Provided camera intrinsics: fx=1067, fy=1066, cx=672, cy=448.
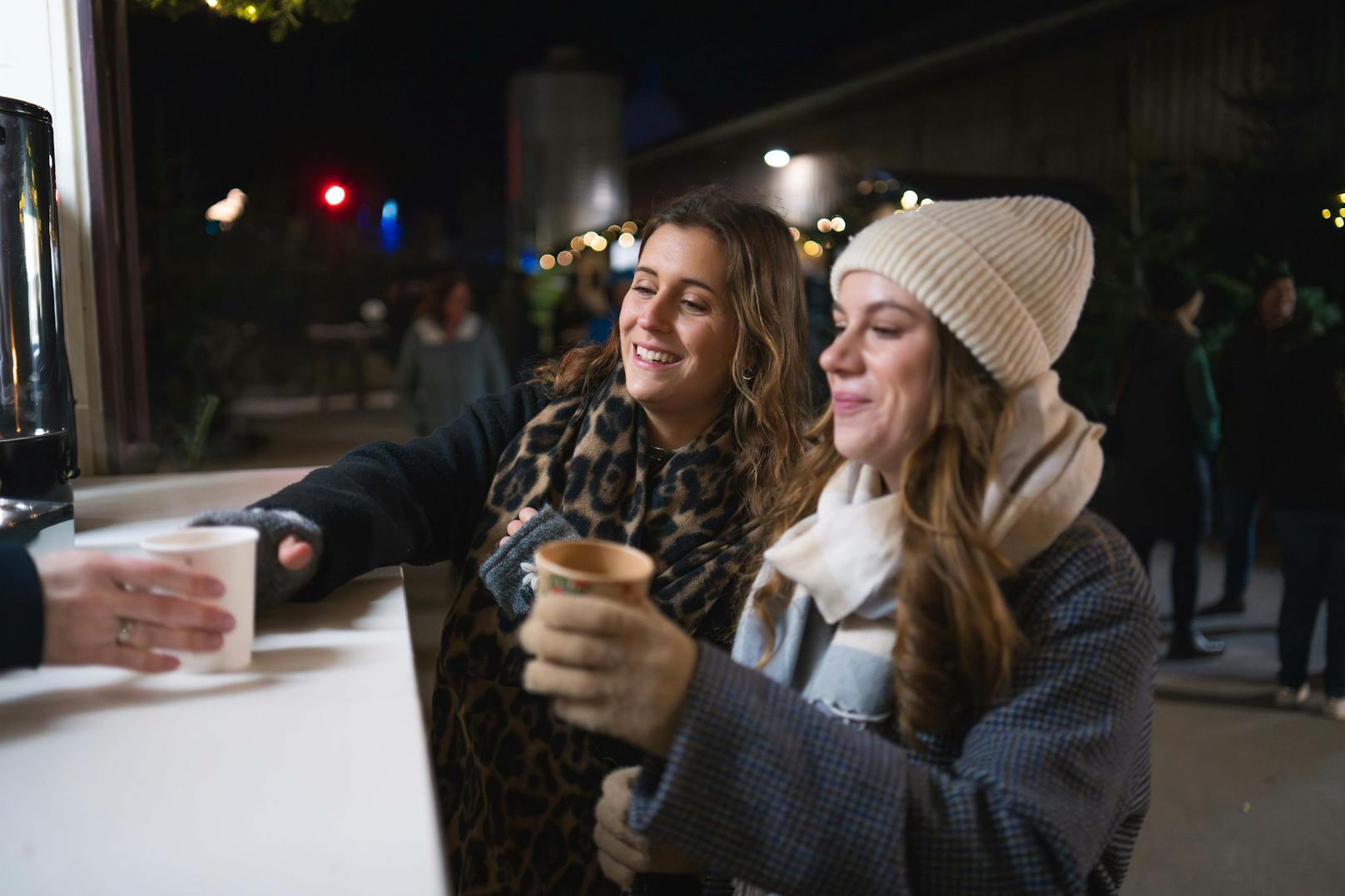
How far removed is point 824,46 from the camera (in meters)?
9.08

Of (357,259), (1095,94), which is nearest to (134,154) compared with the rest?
(1095,94)

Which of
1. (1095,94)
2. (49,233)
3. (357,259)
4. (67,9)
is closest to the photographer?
(49,233)

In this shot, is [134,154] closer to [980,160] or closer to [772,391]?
[772,391]

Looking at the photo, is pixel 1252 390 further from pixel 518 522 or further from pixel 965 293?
pixel 965 293

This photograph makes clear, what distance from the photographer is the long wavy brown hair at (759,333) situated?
72.3 inches

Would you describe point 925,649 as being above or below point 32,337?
below

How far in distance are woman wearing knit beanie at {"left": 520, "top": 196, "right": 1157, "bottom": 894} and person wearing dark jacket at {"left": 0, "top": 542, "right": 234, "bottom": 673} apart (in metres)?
0.44

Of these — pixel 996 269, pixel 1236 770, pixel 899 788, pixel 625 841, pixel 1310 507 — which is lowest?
pixel 1236 770

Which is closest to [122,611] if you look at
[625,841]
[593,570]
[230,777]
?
[230,777]

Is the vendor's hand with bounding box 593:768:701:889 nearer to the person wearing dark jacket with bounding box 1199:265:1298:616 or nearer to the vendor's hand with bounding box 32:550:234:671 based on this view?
the vendor's hand with bounding box 32:550:234:671

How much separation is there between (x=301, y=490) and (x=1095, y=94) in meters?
5.32

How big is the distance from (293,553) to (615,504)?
63 centimetres

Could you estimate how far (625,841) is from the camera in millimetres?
1249

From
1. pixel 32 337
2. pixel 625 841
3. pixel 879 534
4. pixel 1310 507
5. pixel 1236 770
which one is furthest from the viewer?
pixel 1310 507
